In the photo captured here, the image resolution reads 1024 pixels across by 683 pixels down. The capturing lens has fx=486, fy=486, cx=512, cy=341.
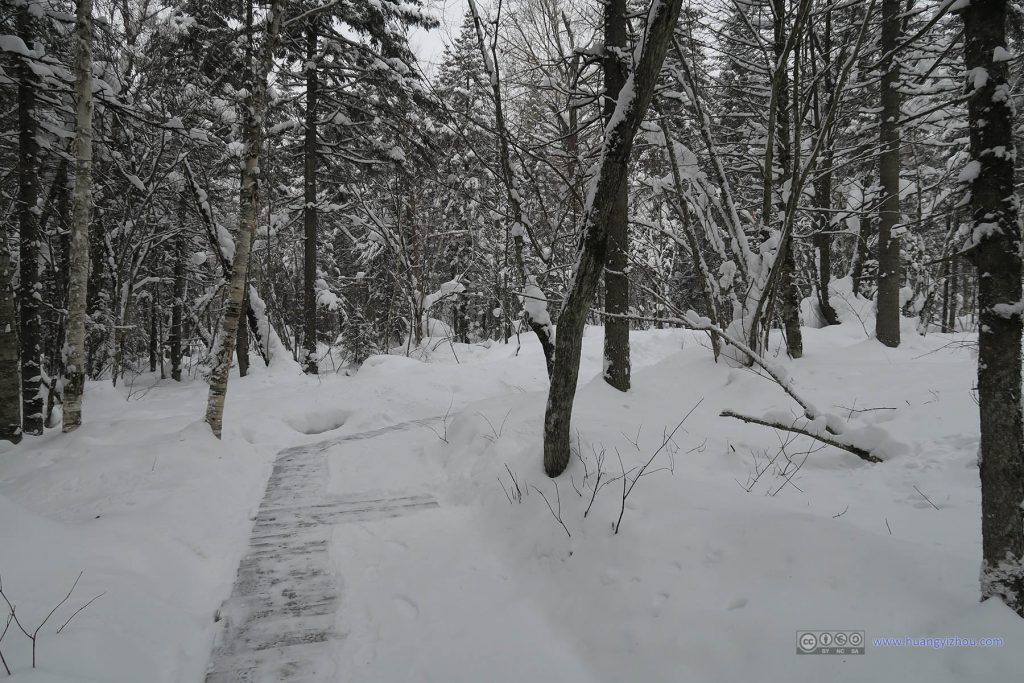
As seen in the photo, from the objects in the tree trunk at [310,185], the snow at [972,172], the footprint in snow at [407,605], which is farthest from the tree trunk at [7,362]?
the snow at [972,172]

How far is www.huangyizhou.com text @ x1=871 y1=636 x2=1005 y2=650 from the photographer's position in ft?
6.69

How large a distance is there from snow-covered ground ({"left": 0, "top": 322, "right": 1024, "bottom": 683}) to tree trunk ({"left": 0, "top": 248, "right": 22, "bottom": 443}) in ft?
2.89

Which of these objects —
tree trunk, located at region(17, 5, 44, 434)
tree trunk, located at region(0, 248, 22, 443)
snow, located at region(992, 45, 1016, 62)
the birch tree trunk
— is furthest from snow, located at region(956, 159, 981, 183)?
tree trunk, located at region(17, 5, 44, 434)

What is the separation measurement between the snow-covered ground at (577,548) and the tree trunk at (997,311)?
296 millimetres

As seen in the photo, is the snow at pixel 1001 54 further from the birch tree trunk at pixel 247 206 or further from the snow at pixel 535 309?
the birch tree trunk at pixel 247 206

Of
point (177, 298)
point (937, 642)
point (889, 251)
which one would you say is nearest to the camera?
point (937, 642)

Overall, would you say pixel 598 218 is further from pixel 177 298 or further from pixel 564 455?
pixel 177 298

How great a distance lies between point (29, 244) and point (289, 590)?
27.1 ft

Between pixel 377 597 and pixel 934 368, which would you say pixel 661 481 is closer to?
pixel 377 597

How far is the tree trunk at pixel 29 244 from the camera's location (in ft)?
25.1

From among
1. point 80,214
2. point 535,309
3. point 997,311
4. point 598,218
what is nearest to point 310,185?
point 80,214

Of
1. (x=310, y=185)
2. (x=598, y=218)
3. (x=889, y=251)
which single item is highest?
(x=310, y=185)

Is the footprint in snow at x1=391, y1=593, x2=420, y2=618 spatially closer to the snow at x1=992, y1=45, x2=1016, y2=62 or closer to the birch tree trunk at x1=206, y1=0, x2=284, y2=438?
the birch tree trunk at x1=206, y1=0, x2=284, y2=438

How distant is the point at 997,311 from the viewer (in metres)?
2.22
